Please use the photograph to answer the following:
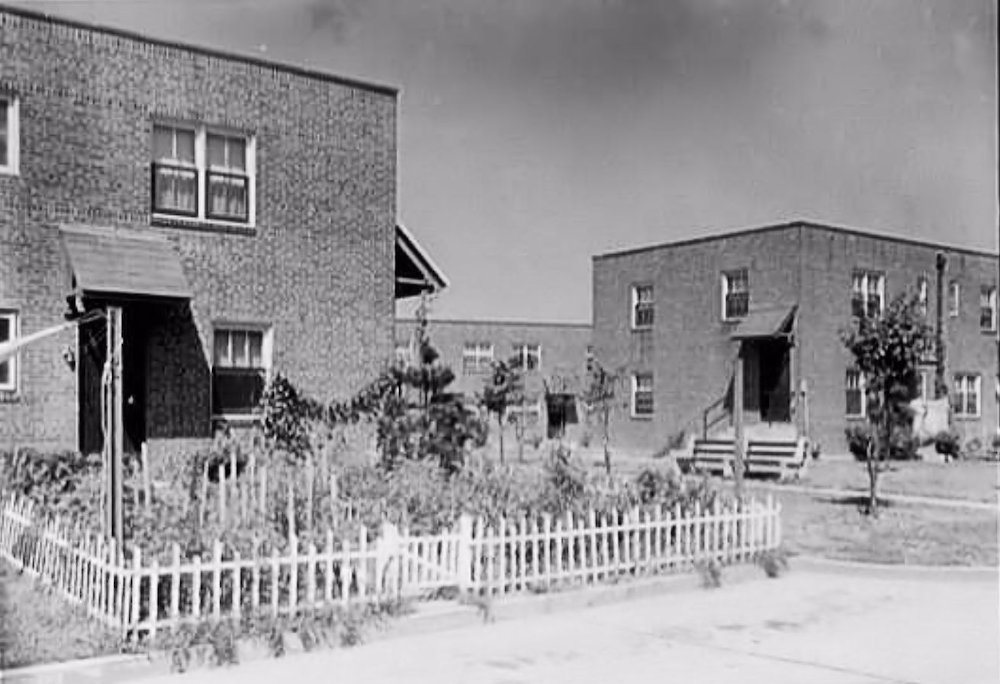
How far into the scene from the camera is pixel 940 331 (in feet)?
67.8

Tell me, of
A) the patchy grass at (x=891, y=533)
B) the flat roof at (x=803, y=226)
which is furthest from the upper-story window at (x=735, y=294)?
the patchy grass at (x=891, y=533)

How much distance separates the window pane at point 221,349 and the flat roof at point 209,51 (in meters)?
2.51

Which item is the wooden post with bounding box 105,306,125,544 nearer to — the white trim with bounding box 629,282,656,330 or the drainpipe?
the white trim with bounding box 629,282,656,330

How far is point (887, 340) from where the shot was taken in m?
10.8

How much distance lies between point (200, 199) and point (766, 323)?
11.3 meters

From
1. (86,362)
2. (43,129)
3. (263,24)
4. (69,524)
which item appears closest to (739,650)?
(69,524)

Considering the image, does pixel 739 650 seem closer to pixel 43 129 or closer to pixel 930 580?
pixel 930 580

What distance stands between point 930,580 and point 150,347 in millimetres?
6574

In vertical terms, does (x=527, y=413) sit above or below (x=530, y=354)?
below

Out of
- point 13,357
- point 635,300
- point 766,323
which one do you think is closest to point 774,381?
point 766,323

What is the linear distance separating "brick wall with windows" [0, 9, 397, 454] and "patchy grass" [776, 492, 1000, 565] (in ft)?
14.7

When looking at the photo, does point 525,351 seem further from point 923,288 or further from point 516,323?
point 923,288

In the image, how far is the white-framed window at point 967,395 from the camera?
2166cm

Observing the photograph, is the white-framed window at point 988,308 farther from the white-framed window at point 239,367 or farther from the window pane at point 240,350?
the window pane at point 240,350
